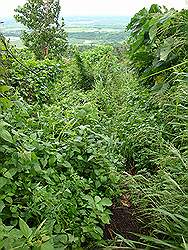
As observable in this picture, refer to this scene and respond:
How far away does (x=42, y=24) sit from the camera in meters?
9.59

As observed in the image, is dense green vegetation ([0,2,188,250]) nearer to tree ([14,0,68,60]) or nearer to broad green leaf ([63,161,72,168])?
broad green leaf ([63,161,72,168])

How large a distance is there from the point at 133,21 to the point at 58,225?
3.42 meters

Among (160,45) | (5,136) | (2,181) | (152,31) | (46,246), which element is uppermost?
(152,31)

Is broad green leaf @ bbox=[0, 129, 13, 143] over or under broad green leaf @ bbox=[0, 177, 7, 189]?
over

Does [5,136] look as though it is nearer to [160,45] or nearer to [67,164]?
[67,164]

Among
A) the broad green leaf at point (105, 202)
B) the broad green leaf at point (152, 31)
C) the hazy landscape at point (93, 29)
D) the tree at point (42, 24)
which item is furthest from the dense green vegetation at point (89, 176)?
the tree at point (42, 24)

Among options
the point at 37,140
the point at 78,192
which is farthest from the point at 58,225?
the point at 37,140

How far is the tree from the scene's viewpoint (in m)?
9.35

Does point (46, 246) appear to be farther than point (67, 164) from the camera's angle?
No

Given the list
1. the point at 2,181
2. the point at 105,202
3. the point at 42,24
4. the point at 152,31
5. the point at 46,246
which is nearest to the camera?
the point at 46,246

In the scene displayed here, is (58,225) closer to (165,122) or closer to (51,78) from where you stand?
(165,122)

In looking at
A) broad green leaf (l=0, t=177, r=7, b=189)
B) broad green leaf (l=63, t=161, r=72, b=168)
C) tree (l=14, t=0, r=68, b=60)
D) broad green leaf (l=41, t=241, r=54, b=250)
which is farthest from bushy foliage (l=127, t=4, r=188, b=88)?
tree (l=14, t=0, r=68, b=60)

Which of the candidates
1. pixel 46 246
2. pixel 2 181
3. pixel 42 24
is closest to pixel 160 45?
pixel 2 181

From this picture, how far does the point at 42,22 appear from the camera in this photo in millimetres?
9562
